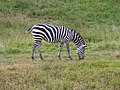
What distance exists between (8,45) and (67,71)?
282 inches

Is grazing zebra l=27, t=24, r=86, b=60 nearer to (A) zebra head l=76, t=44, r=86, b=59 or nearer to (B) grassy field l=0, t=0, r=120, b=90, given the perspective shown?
(A) zebra head l=76, t=44, r=86, b=59

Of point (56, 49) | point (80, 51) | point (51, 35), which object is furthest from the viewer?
point (56, 49)

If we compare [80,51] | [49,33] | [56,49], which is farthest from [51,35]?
[56,49]

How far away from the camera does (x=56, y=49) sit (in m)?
17.8

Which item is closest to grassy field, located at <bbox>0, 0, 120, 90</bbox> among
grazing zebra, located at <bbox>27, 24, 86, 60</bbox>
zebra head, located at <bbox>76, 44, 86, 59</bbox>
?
zebra head, located at <bbox>76, 44, 86, 59</bbox>

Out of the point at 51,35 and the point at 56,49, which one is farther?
the point at 56,49

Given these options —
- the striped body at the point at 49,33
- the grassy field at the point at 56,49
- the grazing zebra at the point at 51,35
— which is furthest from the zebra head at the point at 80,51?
the striped body at the point at 49,33

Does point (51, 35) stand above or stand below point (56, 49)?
above

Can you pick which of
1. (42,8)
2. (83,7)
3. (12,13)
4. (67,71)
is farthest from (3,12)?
(67,71)

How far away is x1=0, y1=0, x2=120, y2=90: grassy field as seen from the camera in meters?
10.2

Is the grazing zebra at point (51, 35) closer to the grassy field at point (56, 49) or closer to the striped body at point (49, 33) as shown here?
the striped body at point (49, 33)

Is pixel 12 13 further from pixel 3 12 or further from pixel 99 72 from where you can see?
pixel 99 72

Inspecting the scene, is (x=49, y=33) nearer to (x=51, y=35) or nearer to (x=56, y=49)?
(x=51, y=35)

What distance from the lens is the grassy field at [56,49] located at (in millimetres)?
10227
